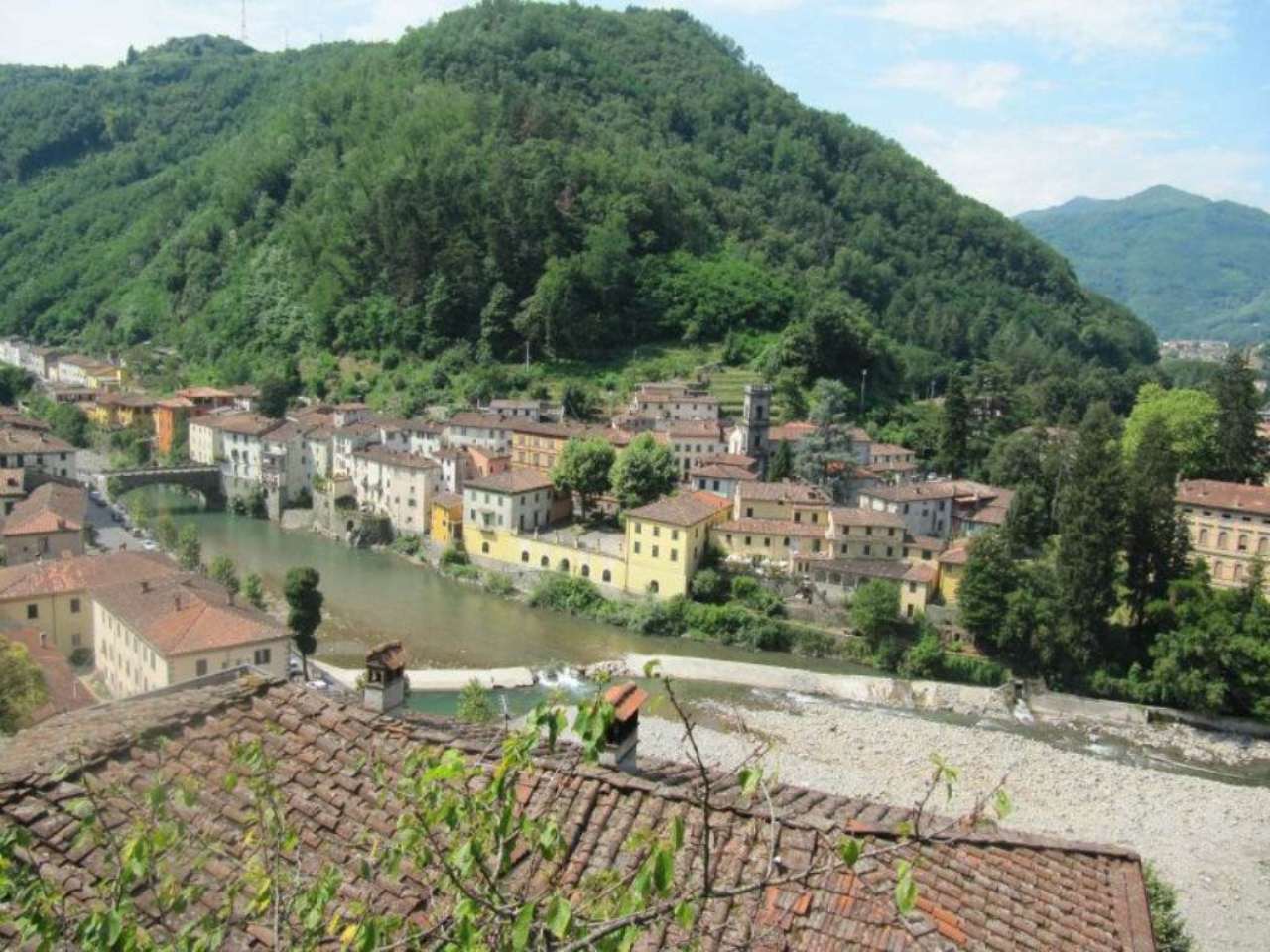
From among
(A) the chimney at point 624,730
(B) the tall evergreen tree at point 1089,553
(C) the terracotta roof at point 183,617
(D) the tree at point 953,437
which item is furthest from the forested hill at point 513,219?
(A) the chimney at point 624,730

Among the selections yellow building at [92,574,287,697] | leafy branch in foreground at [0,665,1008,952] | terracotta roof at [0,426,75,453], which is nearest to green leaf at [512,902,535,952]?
leafy branch in foreground at [0,665,1008,952]

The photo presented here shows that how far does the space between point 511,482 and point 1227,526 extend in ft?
79.7

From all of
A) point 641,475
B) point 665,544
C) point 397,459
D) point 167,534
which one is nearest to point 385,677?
point 665,544

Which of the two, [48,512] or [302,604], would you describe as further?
[48,512]

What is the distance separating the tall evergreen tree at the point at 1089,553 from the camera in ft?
94.8

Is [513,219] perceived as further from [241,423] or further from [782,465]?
[782,465]

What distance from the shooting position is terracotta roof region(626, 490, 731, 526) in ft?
112

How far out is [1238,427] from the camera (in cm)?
4044

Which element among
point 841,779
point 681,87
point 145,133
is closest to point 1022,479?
point 841,779

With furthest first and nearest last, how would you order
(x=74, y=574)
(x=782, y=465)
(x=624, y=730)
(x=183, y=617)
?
(x=782, y=465) → (x=74, y=574) → (x=183, y=617) → (x=624, y=730)

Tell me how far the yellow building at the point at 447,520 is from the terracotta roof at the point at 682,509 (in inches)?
318

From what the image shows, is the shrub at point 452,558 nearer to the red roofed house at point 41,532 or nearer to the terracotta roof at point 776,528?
the terracotta roof at point 776,528

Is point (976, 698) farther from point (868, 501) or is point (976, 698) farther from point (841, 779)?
point (868, 501)

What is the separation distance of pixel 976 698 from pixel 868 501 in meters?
10.6
